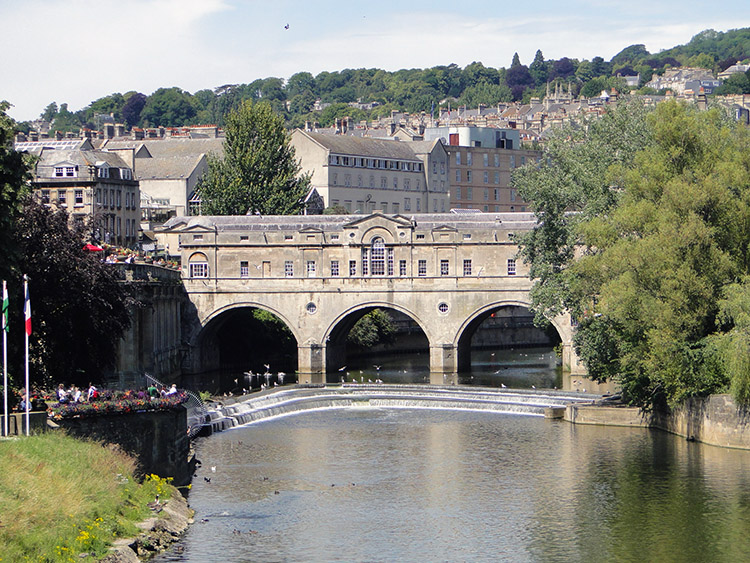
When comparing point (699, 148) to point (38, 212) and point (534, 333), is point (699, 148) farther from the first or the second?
point (534, 333)

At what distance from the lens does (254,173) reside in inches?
4033

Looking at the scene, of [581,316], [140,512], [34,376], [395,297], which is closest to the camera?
[140,512]

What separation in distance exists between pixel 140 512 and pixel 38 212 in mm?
15956

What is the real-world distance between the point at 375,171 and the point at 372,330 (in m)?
37.0

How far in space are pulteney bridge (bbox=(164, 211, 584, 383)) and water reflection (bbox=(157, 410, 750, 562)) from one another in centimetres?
2225

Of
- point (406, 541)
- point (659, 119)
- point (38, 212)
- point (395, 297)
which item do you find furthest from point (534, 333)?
point (406, 541)

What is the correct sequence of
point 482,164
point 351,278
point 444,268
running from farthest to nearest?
point 482,164 < point 351,278 < point 444,268

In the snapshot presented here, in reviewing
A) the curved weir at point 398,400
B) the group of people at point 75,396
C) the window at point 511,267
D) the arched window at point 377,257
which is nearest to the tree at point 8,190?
the group of people at point 75,396

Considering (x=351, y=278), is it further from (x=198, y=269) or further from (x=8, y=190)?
(x=8, y=190)

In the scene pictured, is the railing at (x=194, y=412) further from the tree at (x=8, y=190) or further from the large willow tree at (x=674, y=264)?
the large willow tree at (x=674, y=264)

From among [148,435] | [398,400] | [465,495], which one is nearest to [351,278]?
[398,400]

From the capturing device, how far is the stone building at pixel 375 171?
121m

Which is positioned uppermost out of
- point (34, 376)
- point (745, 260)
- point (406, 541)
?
point (745, 260)

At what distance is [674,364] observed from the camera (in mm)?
50500
